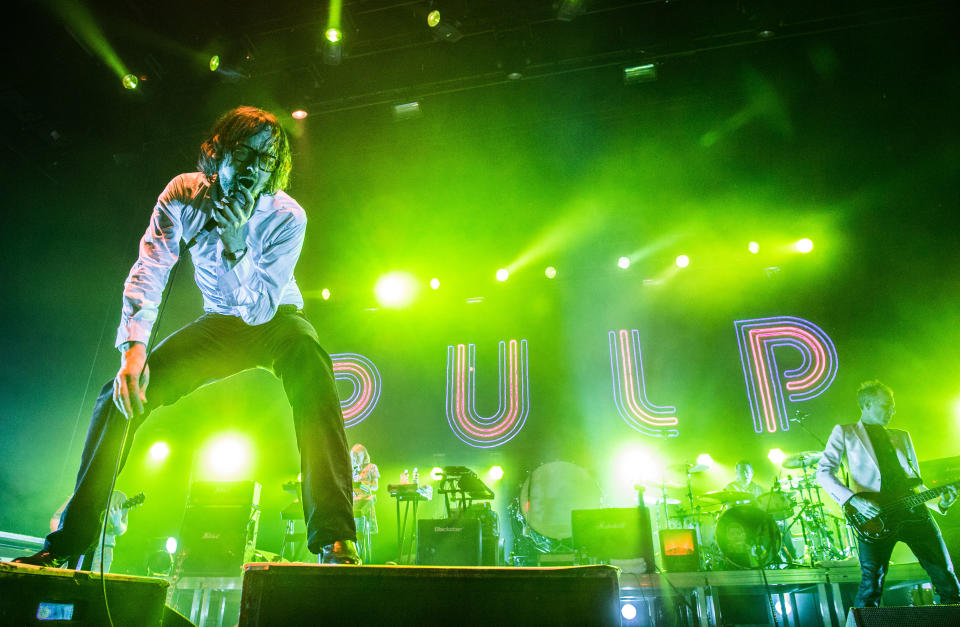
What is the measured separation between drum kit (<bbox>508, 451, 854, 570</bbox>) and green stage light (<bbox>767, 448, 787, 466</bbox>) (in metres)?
0.29

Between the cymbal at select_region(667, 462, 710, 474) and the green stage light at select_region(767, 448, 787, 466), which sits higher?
the green stage light at select_region(767, 448, 787, 466)

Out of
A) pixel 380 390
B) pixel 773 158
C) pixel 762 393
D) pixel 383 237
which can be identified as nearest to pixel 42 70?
pixel 383 237

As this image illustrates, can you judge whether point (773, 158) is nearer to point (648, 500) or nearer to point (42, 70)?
point (648, 500)

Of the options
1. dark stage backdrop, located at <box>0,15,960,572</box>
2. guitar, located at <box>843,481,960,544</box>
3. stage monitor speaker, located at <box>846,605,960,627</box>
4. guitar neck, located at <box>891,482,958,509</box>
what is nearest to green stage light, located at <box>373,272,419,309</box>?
dark stage backdrop, located at <box>0,15,960,572</box>

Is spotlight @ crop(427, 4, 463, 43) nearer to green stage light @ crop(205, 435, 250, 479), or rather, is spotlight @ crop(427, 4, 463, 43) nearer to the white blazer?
the white blazer

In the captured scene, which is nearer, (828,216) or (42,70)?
(42,70)

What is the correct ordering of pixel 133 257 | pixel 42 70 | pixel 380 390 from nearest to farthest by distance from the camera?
pixel 42 70 < pixel 133 257 < pixel 380 390

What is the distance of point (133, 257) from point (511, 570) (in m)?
7.14

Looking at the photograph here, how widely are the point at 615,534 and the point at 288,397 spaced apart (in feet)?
15.1

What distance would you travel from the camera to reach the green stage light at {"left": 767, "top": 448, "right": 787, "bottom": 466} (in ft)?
26.1

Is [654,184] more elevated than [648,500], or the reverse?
[654,184]

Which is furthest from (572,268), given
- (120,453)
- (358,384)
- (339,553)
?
(120,453)

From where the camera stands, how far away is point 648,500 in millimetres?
7848

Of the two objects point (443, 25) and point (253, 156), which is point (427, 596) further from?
point (443, 25)
